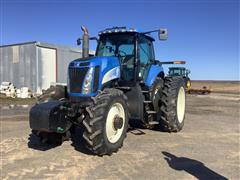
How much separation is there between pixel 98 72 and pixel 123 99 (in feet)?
2.62

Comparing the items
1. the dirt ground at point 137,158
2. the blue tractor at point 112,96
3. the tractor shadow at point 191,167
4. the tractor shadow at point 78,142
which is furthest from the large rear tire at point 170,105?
the tractor shadow at point 78,142

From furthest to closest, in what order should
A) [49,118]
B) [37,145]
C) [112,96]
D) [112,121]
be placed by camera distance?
[37,145], [112,121], [112,96], [49,118]

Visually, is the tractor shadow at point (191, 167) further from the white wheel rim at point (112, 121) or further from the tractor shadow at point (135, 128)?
the tractor shadow at point (135, 128)

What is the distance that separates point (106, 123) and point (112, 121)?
0.26 m

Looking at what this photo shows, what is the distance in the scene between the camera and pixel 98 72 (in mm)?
6750

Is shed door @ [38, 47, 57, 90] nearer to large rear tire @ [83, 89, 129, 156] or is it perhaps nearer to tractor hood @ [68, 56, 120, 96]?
tractor hood @ [68, 56, 120, 96]

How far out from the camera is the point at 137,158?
614 cm

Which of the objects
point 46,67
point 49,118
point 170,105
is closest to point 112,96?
point 49,118

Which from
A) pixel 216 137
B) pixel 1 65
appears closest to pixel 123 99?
pixel 216 137

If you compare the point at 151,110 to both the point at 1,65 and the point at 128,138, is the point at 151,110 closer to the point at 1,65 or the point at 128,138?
the point at 128,138

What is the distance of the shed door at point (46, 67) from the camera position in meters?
20.9

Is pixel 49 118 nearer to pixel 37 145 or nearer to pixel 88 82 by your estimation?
pixel 88 82

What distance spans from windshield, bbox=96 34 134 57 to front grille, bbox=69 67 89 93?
4.79 ft

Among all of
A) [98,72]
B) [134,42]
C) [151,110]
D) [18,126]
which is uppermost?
[134,42]
